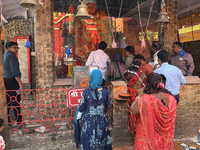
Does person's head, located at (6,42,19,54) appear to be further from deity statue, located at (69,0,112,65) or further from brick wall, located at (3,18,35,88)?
brick wall, located at (3,18,35,88)

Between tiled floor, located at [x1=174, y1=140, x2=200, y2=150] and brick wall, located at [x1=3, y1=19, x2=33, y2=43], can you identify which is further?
brick wall, located at [x1=3, y1=19, x2=33, y2=43]

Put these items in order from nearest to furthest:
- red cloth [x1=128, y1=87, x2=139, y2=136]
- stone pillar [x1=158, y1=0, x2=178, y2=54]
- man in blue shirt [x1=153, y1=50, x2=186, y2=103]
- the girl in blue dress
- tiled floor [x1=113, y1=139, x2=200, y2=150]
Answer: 1. the girl in blue dress
2. man in blue shirt [x1=153, y1=50, x2=186, y2=103]
3. red cloth [x1=128, y1=87, x2=139, y2=136]
4. tiled floor [x1=113, y1=139, x2=200, y2=150]
5. stone pillar [x1=158, y1=0, x2=178, y2=54]

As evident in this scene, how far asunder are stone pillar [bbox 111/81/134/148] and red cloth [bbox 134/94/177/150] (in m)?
1.41

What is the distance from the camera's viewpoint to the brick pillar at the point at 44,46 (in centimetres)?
534

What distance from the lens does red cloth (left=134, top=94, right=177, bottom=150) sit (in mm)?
2357

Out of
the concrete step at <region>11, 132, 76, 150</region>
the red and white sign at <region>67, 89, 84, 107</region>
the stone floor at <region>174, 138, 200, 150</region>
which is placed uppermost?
the red and white sign at <region>67, 89, 84, 107</region>

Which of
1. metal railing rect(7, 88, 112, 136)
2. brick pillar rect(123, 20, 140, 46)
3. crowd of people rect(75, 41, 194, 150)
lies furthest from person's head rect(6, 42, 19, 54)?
brick pillar rect(123, 20, 140, 46)

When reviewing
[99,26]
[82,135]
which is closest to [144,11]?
[99,26]

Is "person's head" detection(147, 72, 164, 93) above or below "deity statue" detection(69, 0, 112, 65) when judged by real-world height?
below

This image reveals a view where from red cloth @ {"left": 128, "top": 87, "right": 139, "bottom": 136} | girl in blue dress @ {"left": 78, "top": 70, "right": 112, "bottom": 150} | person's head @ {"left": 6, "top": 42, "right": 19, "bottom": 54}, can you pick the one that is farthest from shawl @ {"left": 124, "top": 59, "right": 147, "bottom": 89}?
person's head @ {"left": 6, "top": 42, "right": 19, "bottom": 54}

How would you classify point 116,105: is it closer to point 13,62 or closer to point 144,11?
point 13,62

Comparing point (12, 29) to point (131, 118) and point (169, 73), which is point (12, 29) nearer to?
point (131, 118)

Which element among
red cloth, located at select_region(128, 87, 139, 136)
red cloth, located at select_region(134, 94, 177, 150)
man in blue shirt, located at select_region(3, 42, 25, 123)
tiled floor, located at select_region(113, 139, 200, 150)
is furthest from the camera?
man in blue shirt, located at select_region(3, 42, 25, 123)

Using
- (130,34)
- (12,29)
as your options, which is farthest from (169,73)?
(12,29)
